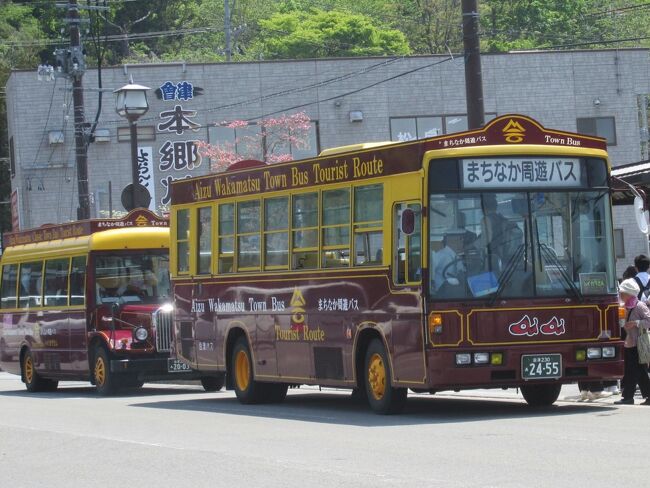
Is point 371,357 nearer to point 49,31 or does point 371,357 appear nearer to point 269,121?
point 269,121

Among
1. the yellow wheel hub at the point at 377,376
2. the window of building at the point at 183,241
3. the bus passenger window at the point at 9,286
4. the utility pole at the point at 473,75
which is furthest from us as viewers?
the bus passenger window at the point at 9,286

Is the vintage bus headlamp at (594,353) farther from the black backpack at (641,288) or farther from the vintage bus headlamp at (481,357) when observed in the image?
the black backpack at (641,288)

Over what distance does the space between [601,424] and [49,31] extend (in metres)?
67.3

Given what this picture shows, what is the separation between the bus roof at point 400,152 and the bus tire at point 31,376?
33.5 ft

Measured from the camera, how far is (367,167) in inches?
667

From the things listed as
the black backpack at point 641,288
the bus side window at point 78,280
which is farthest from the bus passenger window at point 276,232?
the bus side window at point 78,280

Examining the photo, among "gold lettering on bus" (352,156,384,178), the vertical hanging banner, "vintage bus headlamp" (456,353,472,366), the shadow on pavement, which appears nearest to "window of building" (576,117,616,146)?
the vertical hanging banner

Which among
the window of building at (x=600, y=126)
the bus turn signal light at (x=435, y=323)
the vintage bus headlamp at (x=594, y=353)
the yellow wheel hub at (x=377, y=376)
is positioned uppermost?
the window of building at (x=600, y=126)

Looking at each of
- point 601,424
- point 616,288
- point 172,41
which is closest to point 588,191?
point 616,288

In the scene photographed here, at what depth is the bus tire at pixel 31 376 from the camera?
91.9ft

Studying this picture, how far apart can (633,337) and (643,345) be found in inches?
7.5

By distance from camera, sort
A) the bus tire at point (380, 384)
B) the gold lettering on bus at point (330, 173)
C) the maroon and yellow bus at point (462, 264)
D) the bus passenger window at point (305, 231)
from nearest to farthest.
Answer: the maroon and yellow bus at point (462, 264) < the bus tire at point (380, 384) < the gold lettering on bus at point (330, 173) < the bus passenger window at point (305, 231)

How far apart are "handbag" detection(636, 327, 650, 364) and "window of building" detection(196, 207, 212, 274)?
21.9 feet

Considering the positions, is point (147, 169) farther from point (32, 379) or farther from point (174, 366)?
point (174, 366)
